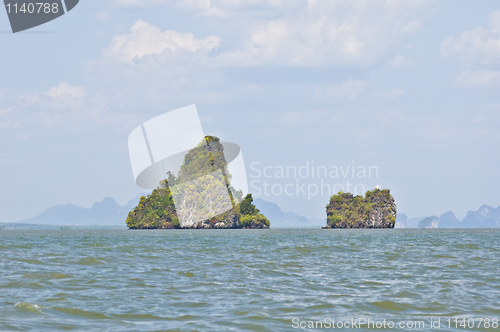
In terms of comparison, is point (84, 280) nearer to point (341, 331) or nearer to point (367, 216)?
point (341, 331)

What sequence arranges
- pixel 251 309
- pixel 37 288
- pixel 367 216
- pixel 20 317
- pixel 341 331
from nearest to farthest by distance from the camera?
pixel 341 331
pixel 20 317
pixel 251 309
pixel 37 288
pixel 367 216

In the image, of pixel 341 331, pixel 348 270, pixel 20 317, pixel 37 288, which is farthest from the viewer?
pixel 348 270

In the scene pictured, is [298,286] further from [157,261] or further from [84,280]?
[157,261]

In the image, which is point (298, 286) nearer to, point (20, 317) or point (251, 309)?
point (251, 309)

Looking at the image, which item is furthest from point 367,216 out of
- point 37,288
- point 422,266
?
point 37,288

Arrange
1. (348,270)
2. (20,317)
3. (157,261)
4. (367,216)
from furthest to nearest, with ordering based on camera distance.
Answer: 1. (367,216)
2. (157,261)
3. (348,270)
4. (20,317)

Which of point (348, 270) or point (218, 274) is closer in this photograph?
point (218, 274)

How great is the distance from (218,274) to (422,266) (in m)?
11.9

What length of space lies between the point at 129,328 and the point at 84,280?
9752mm

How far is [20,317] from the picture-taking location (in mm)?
14984

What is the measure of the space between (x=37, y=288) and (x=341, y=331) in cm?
1241

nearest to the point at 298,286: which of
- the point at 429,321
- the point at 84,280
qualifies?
the point at 429,321

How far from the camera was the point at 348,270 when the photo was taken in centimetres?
2738

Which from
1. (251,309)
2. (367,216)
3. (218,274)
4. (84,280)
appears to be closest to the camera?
(251,309)
